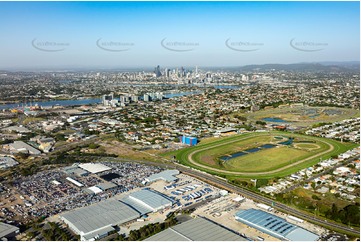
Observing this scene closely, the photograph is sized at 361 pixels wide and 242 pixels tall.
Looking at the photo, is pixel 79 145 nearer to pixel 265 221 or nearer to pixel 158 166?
pixel 158 166

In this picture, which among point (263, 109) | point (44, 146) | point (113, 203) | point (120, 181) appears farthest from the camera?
point (263, 109)

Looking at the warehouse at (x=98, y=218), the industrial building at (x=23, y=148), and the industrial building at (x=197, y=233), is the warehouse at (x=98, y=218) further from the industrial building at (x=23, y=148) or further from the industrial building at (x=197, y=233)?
the industrial building at (x=23, y=148)

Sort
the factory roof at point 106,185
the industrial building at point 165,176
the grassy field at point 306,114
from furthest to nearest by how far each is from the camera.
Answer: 1. the grassy field at point 306,114
2. the industrial building at point 165,176
3. the factory roof at point 106,185

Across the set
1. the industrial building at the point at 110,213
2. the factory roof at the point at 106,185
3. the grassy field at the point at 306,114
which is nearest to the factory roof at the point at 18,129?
the factory roof at the point at 106,185

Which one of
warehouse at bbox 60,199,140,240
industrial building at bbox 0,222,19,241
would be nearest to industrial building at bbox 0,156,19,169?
industrial building at bbox 0,222,19,241

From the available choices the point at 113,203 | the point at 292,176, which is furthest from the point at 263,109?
the point at 113,203

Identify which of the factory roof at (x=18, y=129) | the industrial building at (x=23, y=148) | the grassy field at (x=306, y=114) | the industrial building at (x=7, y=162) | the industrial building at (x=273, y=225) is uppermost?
the grassy field at (x=306, y=114)
